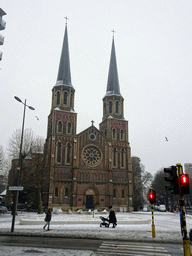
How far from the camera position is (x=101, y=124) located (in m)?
62.2

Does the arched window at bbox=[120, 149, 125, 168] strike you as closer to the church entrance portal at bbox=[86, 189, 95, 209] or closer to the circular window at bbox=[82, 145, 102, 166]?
the circular window at bbox=[82, 145, 102, 166]

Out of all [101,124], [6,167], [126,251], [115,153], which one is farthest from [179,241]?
[101,124]

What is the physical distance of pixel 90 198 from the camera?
167ft

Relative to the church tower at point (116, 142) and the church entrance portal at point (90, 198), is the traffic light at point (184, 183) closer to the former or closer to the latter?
the church entrance portal at point (90, 198)

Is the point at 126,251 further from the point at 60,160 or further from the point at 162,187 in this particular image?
the point at 162,187

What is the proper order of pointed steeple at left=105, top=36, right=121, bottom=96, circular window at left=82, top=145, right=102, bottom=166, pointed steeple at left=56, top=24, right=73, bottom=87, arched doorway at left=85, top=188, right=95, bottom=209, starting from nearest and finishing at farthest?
arched doorway at left=85, top=188, right=95, bottom=209, circular window at left=82, top=145, right=102, bottom=166, pointed steeple at left=56, top=24, right=73, bottom=87, pointed steeple at left=105, top=36, right=121, bottom=96

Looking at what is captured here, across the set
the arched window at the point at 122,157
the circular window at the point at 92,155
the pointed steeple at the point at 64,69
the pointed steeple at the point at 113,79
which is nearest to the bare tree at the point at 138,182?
the arched window at the point at 122,157

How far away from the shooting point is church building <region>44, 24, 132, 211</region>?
163 feet

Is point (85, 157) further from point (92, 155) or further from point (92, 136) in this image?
point (92, 136)

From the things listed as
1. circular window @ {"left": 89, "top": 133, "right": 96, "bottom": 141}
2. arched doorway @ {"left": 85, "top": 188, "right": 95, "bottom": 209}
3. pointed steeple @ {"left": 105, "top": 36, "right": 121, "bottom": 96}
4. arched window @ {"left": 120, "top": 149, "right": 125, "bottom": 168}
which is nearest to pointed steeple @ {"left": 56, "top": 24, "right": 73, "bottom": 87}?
pointed steeple @ {"left": 105, "top": 36, "right": 121, "bottom": 96}

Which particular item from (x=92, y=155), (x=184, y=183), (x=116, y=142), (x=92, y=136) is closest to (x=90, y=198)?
(x=92, y=155)

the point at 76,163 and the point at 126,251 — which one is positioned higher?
the point at 76,163

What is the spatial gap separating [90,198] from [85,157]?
8.71m

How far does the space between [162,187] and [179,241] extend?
56.7 metres
